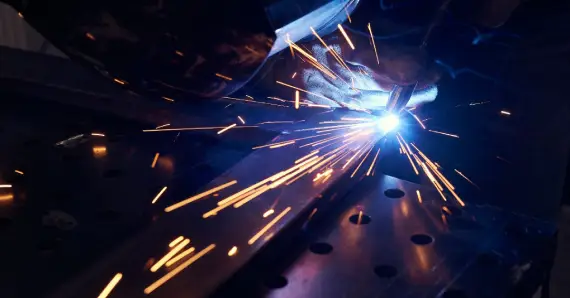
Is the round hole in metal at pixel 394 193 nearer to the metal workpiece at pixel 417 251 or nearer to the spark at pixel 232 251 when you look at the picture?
the metal workpiece at pixel 417 251

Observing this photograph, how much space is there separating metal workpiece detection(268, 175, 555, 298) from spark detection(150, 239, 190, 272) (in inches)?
5.1

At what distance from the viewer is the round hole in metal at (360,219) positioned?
0.87 metres

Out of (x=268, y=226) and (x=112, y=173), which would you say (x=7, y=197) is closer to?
(x=112, y=173)

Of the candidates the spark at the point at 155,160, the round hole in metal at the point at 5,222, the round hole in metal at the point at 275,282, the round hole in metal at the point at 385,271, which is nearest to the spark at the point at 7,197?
the round hole in metal at the point at 5,222

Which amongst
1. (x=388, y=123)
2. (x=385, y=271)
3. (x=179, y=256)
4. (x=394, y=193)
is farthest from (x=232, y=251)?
(x=388, y=123)

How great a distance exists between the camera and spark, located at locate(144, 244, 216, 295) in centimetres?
68

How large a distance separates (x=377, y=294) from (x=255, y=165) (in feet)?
1.10

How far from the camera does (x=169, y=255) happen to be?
2.42 ft

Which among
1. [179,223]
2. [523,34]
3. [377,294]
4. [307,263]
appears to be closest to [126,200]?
[179,223]

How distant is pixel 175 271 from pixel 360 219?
0.30 metres

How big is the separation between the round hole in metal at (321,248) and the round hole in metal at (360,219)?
0.08 metres

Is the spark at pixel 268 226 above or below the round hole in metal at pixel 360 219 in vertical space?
above

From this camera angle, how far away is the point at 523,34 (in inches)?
36.1

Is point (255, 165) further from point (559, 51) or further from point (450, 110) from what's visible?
point (559, 51)
